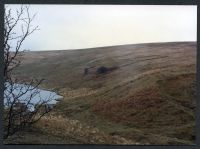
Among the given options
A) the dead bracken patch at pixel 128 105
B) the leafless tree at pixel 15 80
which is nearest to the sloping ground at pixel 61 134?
the leafless tree at pixel 15 80

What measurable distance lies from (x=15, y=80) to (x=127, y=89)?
6.57ft

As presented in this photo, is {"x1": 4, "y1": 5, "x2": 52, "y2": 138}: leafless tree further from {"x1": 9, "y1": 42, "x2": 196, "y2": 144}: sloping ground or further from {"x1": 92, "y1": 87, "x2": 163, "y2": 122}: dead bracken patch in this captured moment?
{"x1": 92, "y1": 87, "x2": 163, "y2": 122}: dead bracken patch

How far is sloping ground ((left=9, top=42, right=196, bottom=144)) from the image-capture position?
52250 millimetres

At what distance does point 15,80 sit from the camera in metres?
52.3

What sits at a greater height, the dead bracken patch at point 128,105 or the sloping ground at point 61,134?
the dead bracken patch at point 128,105

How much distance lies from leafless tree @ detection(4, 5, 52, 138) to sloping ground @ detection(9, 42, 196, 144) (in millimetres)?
163

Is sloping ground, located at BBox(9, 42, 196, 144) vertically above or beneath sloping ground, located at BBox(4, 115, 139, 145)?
above

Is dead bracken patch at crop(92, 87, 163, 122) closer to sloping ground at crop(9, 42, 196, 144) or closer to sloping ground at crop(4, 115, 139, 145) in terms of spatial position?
sloping ground at crop(9, 42, 196, 144)

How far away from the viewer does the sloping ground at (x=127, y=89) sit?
52250 mm

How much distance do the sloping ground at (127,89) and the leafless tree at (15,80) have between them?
6.4 inches

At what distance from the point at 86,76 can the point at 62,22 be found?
1.05 m

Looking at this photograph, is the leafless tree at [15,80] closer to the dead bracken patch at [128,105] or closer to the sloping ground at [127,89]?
the sloping ground at [127,89]

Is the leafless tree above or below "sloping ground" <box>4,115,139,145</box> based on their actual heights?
above

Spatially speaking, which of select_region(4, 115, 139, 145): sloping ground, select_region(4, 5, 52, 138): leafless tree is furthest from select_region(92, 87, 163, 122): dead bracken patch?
select_region(4, 5, 52, 138): leafless tree
